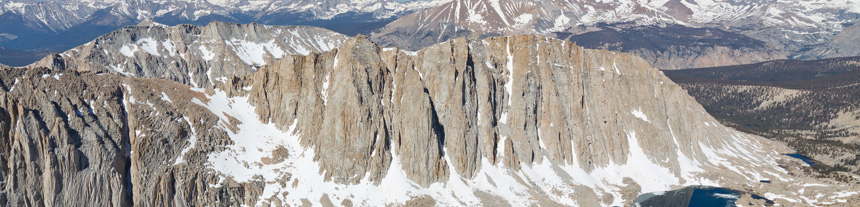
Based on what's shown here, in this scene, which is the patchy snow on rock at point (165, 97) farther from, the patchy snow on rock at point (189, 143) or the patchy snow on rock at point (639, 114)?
the patchy snow on rock at point (639, 114)

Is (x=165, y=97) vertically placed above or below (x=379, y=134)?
above

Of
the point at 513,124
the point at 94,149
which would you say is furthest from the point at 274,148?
the point at 513,124

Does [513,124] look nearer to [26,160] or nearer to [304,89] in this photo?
[304,89]

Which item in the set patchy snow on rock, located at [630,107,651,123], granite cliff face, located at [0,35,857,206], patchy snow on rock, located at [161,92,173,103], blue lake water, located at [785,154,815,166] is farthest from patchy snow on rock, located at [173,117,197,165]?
blue lake water, located at [785,154,815,166]

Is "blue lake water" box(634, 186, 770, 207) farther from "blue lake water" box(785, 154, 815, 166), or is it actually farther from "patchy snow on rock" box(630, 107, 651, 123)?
"blue lake water" box(785, 154, 815, 166)

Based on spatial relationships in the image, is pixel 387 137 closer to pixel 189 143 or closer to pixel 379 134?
pixel 379 134

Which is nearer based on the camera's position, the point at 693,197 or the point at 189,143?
the point at 189,143

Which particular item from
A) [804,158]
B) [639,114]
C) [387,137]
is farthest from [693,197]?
[804,158]

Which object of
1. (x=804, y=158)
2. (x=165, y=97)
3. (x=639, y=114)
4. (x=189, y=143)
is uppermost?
(x=165, y=97)

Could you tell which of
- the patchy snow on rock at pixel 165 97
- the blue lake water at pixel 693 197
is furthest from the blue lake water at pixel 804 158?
the patchy snow on rock at pixel 165 97
